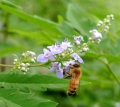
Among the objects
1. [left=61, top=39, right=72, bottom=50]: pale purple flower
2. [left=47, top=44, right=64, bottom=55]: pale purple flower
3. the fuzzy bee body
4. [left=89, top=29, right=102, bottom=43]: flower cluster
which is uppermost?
[left=89, top=29, right=102, bottom=43]: flower cluster

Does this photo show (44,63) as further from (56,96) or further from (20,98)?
(56,96)

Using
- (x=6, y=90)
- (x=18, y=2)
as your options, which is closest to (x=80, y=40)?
(x=6, y=90)

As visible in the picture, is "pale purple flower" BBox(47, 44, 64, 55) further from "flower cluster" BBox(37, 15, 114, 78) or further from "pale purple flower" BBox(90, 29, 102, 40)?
"pale purple flower" BBox(90, 29, 102, 40)

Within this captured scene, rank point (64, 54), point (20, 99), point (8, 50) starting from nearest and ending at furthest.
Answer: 1. point (20, 99)
2. point (64, 54)
3. point (8, 50)

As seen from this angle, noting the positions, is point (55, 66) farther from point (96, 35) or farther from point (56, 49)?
point (96, 35)

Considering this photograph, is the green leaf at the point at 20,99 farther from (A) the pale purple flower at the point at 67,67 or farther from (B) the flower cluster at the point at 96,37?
(B) the flower cluster at the point at 96,37

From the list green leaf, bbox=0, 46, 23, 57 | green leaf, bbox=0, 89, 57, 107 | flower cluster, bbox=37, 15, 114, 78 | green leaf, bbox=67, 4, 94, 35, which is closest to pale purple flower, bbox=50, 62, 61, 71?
flower cluster, bbox=37, 15, 114, 78

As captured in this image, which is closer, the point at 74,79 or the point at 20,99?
the point at 20,99

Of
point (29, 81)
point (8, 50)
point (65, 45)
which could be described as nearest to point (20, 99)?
point (29, 81)
